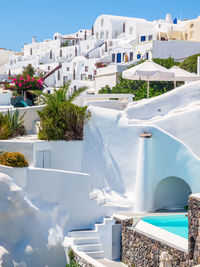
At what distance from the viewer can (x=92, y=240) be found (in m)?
17.9

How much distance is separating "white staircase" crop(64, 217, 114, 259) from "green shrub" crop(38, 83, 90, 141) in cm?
435

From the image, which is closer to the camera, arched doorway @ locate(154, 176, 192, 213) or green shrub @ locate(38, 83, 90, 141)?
arched doorway @ locate(154, 176, 192, 213)

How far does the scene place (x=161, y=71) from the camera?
2256cm

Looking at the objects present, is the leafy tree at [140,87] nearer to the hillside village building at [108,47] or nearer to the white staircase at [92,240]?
the hillside village building at [108,47]

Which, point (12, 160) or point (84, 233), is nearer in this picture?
point (84, 233)

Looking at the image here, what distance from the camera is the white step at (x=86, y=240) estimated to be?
17.7 metres

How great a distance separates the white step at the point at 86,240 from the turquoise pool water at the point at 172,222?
2.07 meters

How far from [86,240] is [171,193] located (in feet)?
15.0

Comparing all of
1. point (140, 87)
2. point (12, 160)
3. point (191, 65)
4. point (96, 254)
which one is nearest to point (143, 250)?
point (96, 254)

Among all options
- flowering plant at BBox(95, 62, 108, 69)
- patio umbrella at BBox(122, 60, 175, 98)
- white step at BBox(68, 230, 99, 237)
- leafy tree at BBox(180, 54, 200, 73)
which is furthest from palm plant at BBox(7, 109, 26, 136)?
flowering plant at BBox(95, 62, 108, 69)

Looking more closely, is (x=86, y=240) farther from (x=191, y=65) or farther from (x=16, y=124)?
(x=191, y=65)

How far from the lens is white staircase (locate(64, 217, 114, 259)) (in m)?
17.6

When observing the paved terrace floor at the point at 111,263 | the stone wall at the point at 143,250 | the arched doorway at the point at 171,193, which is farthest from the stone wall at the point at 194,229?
the arched doorway at the point at 171,193

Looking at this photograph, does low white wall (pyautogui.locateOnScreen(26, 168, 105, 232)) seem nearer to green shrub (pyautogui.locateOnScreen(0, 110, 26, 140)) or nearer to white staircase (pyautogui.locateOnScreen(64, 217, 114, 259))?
white staircase (pyautogui.locateOnScreen(64, 217, 114, 259))
